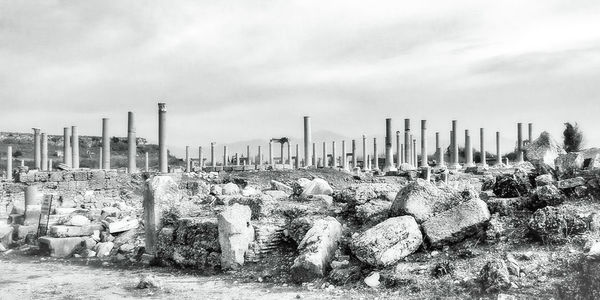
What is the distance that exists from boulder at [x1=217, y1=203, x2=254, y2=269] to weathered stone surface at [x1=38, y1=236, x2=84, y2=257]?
451 centimetres

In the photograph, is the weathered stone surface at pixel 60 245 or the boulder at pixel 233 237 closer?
the boulder at pixel 233 237

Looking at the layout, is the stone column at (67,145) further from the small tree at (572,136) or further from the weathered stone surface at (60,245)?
the small tree at (572,136)

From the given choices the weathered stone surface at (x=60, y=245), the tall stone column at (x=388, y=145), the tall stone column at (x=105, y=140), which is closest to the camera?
the weathered stone surface at (x=60, y=245)

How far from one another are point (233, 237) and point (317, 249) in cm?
166

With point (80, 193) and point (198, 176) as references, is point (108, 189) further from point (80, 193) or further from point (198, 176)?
point (198, 176)

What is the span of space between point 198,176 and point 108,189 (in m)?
4.05

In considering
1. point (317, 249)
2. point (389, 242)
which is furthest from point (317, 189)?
point (389, 242)

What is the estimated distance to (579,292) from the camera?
19.2ft

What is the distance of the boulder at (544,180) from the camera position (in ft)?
28.3

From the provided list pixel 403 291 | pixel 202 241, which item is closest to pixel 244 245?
pixel 202 241

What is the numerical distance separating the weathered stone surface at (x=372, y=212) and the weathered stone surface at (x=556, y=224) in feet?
7.67

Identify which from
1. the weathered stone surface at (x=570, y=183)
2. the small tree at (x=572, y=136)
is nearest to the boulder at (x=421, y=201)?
the weathered stone surface at (x=570, y=183)

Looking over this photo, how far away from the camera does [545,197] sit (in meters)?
7.97

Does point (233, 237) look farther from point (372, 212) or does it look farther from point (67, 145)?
point (67, 145)
